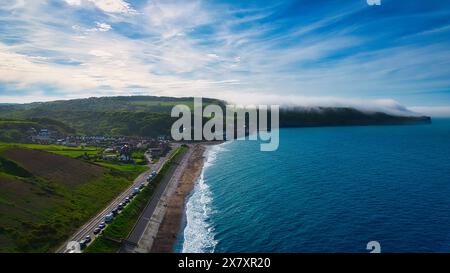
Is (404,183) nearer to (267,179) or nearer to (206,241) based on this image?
(267,179)

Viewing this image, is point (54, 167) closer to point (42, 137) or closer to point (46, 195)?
point (46, 195)

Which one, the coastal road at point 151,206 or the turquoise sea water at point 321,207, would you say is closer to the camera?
the turquoise sea water at point 321,207

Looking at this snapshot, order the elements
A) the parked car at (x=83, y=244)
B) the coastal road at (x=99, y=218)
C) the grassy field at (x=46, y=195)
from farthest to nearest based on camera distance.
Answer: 1. the coastal road at (x=99, y=218)
2. the grassy field at (x=46, y=195)
3. the parked car at (x=83, y=244)

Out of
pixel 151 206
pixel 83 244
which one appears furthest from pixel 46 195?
pixel 83 244

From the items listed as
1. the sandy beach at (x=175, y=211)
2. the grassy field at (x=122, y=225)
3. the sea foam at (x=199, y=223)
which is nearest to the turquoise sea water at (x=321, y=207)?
the sea foam at (x=199, y=223)

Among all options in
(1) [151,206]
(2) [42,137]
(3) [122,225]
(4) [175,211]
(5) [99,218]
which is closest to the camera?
(3) [122,225]

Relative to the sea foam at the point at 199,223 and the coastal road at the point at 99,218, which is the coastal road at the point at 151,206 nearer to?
the coastal road at the point at 99,218

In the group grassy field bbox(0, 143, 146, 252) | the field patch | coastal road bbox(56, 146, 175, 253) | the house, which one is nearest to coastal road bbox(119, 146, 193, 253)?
coastal road bbox(56, 146, 175, 253)
